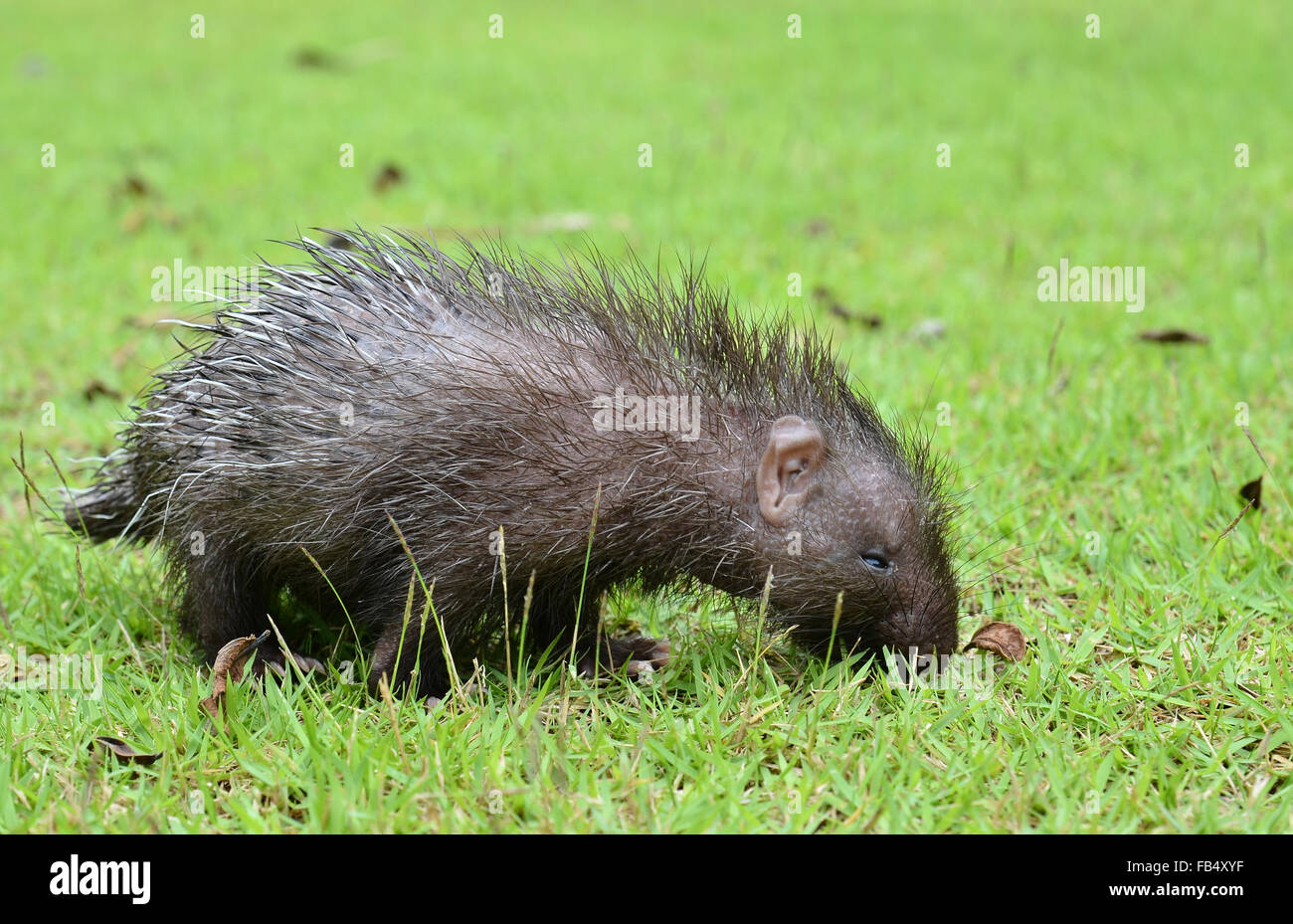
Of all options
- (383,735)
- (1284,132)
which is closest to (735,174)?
(1284,132)

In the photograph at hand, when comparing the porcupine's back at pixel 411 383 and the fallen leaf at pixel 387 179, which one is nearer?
the porcupine's back at pixel 411 383

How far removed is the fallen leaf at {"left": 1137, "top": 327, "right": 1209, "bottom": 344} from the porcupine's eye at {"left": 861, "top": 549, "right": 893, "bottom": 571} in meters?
3.71

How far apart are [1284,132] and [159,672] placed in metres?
10.8

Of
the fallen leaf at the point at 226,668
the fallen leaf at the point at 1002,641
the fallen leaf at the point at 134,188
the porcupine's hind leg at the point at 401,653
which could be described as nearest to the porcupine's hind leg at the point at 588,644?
the porcupine's hind leg at the point at 401,653

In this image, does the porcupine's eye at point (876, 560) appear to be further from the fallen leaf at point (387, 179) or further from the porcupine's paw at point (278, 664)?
the fallen leaf at point (387, 179)

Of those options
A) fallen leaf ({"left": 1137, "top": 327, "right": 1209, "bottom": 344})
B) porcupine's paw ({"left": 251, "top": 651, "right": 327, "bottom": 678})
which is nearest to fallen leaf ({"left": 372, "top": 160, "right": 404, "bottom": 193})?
fallen leaf ({"left": 1137, "top": 327, "right": 1209, "bottom": 344})

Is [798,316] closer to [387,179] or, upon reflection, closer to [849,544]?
[849,544]

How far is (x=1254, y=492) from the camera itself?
16.1 feet

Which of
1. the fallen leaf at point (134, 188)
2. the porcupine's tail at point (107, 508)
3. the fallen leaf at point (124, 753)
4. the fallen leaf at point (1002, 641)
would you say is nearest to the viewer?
the fallen leaf at point (124, 753)

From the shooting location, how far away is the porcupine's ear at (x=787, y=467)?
12.1 ft

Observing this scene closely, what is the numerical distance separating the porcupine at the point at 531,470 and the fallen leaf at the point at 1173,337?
3320 mm

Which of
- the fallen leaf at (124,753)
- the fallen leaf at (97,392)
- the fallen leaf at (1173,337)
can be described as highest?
the fallen leaf at (1173,337)

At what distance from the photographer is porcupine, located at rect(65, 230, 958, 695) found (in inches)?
146

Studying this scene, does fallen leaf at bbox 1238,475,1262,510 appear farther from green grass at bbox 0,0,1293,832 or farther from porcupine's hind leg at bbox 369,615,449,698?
porcupine's hind leg at bbox 369,615,449,698
